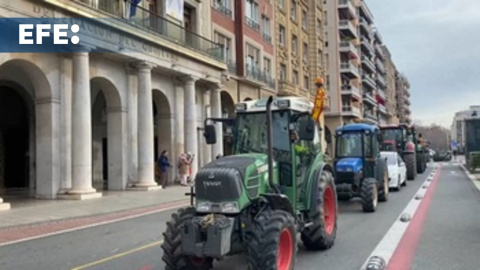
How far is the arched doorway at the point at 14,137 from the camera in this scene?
79.2ft

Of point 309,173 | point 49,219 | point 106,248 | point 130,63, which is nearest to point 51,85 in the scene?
point 130,63

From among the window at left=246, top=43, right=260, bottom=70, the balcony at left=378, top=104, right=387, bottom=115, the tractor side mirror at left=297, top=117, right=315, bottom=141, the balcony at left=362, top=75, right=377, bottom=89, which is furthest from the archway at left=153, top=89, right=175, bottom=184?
the balcony at left=378, top=104, right=387, bottom=115

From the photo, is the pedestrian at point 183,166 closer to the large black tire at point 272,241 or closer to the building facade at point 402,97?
the large black tire at point 272,241

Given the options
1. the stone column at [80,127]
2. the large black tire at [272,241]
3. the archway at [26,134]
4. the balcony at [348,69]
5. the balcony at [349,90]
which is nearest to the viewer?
the large black tire at [272,241]

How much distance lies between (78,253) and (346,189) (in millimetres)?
8349

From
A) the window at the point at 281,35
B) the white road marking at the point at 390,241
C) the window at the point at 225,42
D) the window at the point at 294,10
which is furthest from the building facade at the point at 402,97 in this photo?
the white road marking at the point at 390,241

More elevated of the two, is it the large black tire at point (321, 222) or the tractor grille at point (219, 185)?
the tractor grille at point (219, 185)

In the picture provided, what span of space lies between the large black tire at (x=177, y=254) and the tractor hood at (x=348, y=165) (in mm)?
9071

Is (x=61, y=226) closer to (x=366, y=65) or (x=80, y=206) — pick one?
(x=80, y=206)

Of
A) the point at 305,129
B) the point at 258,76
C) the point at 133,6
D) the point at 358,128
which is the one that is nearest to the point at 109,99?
the point at 133,6

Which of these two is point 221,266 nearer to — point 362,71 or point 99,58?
point 99,58

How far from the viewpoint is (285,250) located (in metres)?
6.69

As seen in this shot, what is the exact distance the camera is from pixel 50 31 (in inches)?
705

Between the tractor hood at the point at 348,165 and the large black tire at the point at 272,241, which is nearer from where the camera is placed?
the large black tire at the point at 272,241
